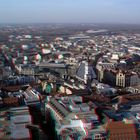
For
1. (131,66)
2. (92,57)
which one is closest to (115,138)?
(131,66)

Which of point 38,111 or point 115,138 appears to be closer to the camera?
point 115,138

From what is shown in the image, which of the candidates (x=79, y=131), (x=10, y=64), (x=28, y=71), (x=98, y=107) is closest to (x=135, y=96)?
(x=98, y=107)

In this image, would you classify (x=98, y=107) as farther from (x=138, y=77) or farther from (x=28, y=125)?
(x=138, y=77)

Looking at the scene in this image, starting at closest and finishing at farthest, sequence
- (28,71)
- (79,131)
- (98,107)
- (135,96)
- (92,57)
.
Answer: (79,131) → (98,107) → (135,96) → (28,71) → (92,57)

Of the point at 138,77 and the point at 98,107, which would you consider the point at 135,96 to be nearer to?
the point at 98,107

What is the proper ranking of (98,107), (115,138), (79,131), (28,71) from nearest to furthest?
1. (115,138)
2. (79,131)
3. (98,107)
4. (28,71)

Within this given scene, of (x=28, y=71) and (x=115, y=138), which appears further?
(x=28, y=71)

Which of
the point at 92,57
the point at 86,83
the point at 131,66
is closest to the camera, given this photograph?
the point at 86,83

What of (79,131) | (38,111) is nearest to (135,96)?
(38,111)

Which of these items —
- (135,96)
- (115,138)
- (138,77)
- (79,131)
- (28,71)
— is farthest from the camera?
(28,71)
